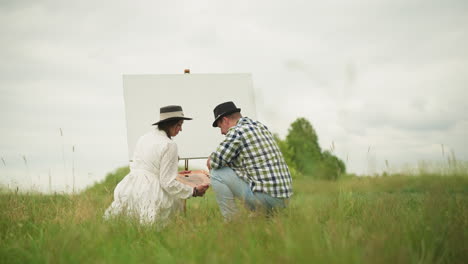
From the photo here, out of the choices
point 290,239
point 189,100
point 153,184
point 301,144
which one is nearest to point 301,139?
point 301,144

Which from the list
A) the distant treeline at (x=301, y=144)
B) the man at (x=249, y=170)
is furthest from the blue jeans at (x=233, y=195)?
A: the distant treeline at (x=301, y=144)

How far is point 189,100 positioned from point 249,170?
213 cm

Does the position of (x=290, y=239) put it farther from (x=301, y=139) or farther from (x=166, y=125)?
(x=301, y=139)

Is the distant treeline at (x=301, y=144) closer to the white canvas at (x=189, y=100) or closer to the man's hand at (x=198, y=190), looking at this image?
the white canvas at (x=189, y=100)

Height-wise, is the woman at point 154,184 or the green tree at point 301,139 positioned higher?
the green tree at point 301,139

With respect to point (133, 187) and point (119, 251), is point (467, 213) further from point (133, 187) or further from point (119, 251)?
point (133, 187)

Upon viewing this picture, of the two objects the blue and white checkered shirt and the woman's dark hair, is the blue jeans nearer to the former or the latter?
the blue and white checkered shirt

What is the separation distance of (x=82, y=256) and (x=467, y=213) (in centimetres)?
265

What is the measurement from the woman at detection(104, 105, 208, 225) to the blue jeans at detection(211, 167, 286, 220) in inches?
14.4

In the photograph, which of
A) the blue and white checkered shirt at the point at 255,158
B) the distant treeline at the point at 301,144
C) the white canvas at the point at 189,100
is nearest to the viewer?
the blue and white checkered shirt at the point at 255,158

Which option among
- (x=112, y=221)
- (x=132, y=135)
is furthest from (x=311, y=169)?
(x=132, y=135)

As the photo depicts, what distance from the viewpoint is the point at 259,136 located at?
357 centimetres

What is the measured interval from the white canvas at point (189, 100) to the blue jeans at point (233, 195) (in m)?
1.63

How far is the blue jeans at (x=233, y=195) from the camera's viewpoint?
3.57 metres
